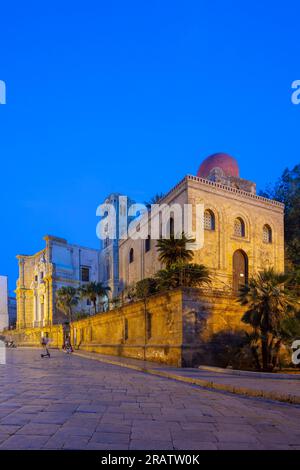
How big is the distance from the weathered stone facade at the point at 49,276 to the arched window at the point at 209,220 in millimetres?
36946

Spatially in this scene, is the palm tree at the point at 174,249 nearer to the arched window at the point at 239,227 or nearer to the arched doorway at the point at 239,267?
the arched doorway at the point at 239,267

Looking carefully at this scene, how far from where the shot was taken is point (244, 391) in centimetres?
977

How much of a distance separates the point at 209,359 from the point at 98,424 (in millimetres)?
13141

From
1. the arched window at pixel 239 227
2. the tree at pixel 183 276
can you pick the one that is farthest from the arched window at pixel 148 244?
the tree at pixel 183 276

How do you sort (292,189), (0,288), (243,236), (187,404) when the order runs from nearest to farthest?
(187,404) < (0,288) < (243,236) < (292,189)

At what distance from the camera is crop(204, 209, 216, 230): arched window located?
91.4ft

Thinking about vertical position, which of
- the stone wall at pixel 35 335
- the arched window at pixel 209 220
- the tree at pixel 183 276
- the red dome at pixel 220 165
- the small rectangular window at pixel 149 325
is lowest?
the stone wall at pixel 35 335

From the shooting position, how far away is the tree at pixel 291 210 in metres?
35.0

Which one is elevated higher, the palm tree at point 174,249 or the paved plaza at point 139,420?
the palm tree at point 174,249

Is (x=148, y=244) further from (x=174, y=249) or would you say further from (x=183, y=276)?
(x=183, y=276)

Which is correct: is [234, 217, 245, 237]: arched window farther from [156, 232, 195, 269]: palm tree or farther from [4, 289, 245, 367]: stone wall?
[4, 289, 245, 367]: stone wall

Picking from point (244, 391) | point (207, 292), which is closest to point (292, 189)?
point (207, 292)

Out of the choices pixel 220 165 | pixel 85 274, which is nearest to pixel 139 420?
pixel 220 165
